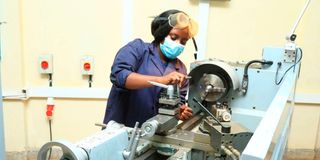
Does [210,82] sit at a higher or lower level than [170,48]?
lower

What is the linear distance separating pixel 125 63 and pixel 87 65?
111 cm

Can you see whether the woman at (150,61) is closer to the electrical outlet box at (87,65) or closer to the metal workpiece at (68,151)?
the metal workpiece at (68,151)

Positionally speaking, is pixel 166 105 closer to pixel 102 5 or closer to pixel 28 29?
pixel 102 5

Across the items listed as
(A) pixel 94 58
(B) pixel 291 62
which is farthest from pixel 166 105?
(A) pixel 94 58

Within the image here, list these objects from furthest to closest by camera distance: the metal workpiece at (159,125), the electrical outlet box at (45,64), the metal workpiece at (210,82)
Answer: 1. the electrical outlet box at (45,64)
2. the metal workpiece at (210,82)
3. the metal workpiece at (159,125)

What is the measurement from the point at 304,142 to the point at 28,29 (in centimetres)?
237

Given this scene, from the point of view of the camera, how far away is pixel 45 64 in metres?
2.26

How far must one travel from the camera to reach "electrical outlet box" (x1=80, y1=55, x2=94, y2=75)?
7.51ft

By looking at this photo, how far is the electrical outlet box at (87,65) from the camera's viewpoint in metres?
2.29

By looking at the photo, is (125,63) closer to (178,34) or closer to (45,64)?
(178,34)

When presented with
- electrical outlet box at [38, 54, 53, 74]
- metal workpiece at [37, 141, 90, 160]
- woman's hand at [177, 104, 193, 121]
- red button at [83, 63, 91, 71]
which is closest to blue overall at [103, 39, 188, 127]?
woman's hand at [177, 104, 193, 121]

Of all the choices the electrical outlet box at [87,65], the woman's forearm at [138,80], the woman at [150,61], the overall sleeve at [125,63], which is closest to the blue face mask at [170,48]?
the woman at [150,61]

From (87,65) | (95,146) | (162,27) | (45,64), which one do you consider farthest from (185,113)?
(45,64)

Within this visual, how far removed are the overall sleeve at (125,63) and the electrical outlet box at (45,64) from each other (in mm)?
1127
